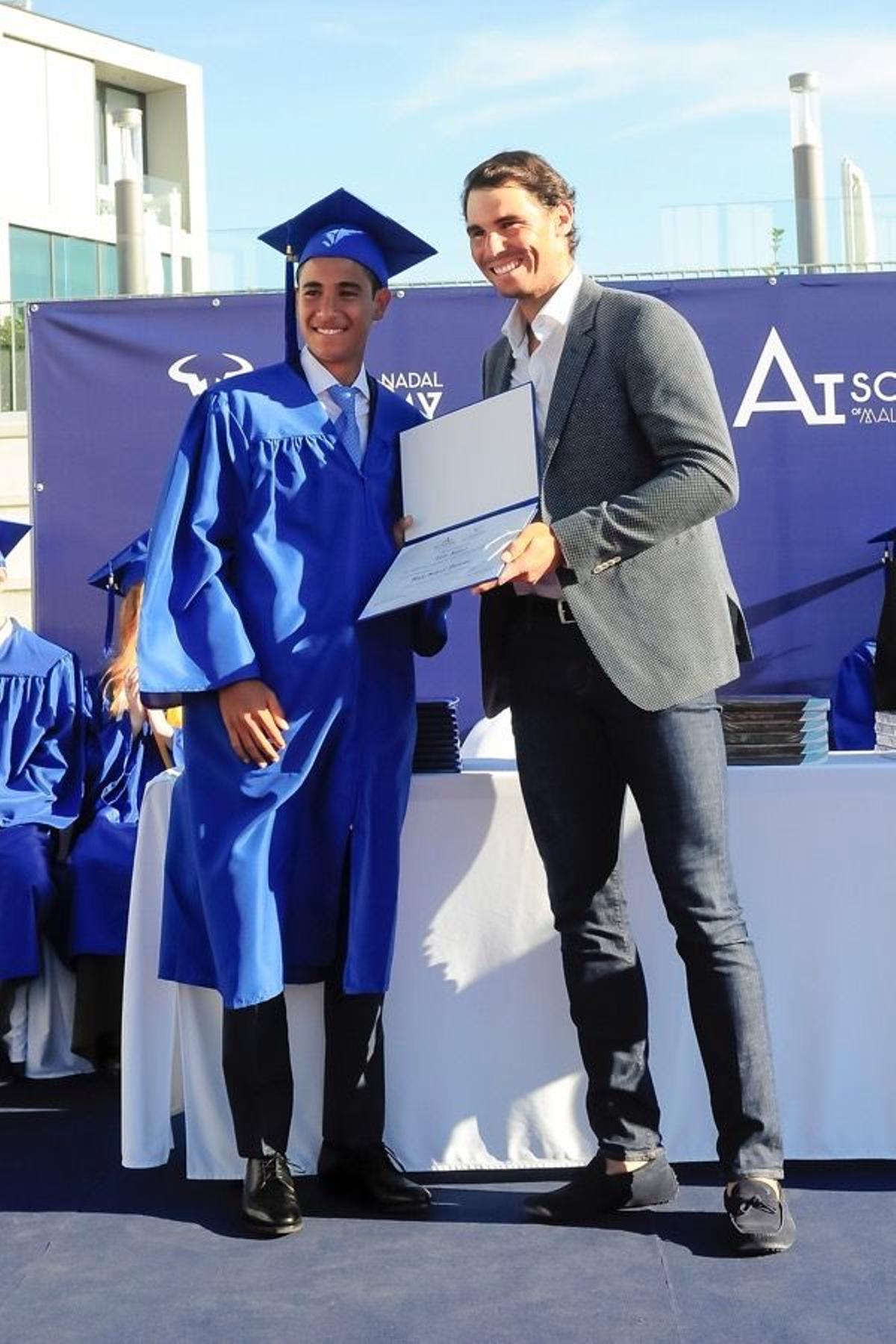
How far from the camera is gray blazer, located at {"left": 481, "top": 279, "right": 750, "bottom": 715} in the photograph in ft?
8.63

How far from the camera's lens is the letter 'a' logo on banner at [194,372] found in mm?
5297

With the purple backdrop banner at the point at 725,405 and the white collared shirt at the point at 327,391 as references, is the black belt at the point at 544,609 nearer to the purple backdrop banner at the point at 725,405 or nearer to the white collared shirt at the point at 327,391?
the white collared shirt at the point at 327,391

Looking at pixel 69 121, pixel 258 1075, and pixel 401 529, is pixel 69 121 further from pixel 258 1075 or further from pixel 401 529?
pixel 258 1075

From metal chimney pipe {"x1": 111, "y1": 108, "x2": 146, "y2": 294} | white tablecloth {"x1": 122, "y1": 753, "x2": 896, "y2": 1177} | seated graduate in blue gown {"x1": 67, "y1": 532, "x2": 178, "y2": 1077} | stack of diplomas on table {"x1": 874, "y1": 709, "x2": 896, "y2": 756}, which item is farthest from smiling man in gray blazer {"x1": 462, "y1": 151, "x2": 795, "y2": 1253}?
metal chimney pipe {"x1": 111, "y1": 108, "x2": 146, "y2": 294}

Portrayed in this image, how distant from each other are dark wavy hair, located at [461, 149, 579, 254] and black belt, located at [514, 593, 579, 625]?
0.64 metres

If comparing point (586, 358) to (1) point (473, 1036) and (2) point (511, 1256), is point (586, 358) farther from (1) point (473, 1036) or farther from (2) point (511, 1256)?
(2) point (511, 1256)

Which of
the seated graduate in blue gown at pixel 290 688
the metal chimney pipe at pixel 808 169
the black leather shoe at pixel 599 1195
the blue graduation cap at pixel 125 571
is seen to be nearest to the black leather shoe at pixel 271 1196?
the seated graduate in blue gown at pixel 290 688

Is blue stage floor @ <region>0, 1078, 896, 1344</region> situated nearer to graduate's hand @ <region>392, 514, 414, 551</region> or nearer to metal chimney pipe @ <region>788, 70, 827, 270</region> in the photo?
graduate's hand @ <region>392, 514, 414, 551</region>

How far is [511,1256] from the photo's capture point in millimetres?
2678

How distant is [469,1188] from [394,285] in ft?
10.5

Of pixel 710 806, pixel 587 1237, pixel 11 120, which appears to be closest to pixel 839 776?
pixel 710 806

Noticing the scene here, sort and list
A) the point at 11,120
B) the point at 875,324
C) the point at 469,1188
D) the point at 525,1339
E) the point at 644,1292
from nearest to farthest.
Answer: the point at 525,1339 → the point at 644,1292 → the point at 469,1188 → the point at 875,324 → the point at 11,120

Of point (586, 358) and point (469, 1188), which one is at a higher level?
point (586, 358)

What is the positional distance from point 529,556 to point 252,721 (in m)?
0.57
